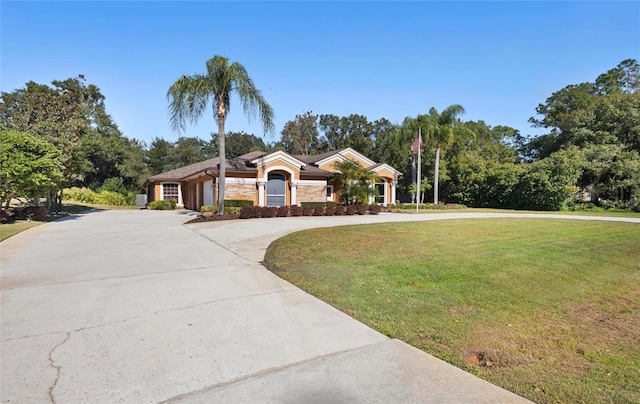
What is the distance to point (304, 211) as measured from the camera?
20.4 metres

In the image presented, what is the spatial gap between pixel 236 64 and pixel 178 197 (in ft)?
61.2

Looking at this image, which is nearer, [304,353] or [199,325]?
[304,353]

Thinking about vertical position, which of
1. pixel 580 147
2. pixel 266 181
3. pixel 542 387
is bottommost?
pixel 542 387

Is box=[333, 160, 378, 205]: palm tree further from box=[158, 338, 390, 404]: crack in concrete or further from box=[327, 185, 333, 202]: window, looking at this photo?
box=[158, 338, 390, 404]: crack in concrete

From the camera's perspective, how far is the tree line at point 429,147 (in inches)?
704

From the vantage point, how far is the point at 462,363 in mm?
3309

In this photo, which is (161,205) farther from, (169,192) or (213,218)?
(213,218)

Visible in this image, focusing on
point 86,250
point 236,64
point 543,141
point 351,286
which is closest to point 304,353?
point 351,286

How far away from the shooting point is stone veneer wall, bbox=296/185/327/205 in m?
24.7

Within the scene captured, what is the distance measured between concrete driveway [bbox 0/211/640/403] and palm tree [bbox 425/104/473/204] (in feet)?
91.5

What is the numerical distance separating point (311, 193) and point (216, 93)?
9.99 m

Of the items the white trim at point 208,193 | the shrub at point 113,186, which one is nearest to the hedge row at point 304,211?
the white trim at point 208,193

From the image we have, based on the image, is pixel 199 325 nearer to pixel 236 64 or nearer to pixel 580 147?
pixel 236 64

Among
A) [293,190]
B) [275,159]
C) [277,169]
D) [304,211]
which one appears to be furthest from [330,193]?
[304,211]
